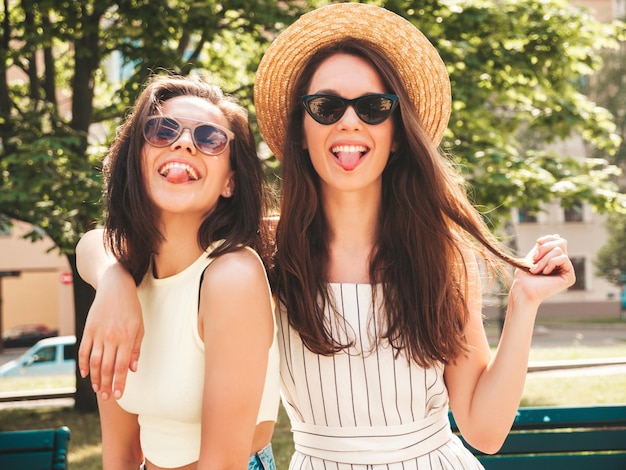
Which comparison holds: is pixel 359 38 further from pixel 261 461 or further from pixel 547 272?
pixel 261 461

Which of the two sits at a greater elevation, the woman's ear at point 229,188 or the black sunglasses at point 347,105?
the black sunglasses at point 347,105

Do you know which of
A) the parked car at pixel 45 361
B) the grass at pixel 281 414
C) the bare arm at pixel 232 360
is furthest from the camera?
the parked car at pixel 45 361

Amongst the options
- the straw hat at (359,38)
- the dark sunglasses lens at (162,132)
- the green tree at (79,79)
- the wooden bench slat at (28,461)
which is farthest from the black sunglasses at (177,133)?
the green tree at (79,79)

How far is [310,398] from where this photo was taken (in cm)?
227

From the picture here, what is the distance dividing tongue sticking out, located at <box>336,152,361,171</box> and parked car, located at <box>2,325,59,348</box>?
1206 inches

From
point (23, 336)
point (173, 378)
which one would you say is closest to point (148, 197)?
point (173, 378)

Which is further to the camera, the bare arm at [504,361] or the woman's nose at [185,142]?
the bare arm at [504,361]

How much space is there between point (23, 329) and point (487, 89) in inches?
1047

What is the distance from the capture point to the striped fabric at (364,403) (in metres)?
2.22

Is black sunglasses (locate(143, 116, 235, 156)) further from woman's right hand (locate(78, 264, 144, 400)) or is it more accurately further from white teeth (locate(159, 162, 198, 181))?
woman's right hand (locate(78, 264, 144, 400))

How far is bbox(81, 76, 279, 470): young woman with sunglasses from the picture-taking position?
184 cm

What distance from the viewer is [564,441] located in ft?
11.4

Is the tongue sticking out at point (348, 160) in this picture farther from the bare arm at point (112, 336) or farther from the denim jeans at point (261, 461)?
the denim jeans at point (261, 461)

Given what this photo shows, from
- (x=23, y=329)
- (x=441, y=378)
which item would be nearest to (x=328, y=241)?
(x=441, y=378)
